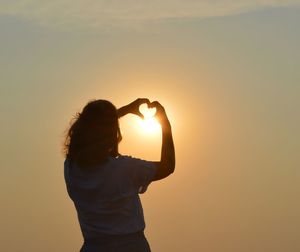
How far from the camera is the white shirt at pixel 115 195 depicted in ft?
24.2

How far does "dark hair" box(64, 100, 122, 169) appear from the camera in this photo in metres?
7.34

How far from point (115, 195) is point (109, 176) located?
125 millimetres

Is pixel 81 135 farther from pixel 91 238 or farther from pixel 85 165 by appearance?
pixel 91 238

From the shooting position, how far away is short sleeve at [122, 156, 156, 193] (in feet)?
24.1

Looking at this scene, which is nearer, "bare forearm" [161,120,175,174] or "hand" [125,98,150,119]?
"bare forearm" [161,120,175,174]

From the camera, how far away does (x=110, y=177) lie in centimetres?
743

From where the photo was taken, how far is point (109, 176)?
743cm

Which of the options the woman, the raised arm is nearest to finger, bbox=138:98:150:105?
the woman

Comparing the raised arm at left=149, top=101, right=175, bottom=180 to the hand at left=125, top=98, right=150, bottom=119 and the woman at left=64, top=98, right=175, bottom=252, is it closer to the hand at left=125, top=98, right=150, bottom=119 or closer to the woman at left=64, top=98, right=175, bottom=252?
the woman at left=64, top=98, right=175, bottom=252

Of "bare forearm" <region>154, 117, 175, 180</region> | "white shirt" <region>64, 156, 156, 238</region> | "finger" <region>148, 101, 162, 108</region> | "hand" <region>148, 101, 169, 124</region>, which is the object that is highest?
"finger" <region>148, 101, 162, 108</region>

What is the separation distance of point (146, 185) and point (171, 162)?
229mm

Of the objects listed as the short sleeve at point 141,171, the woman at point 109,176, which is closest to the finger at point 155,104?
the woman at point 109,176

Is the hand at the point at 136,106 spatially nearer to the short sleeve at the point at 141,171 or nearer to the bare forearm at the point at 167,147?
the bare forearm at the point at 167,147

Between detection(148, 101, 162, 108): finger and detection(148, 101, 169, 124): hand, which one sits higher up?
detection(148, 101, 162, 108): finger
